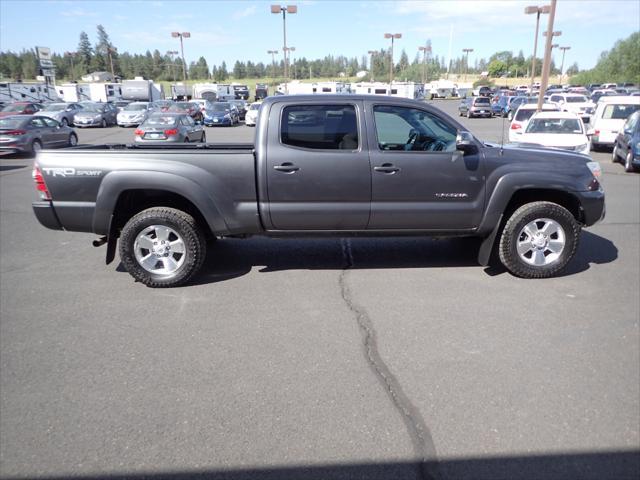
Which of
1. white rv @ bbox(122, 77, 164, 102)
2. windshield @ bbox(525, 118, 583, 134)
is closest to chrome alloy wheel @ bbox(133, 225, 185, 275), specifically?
windshield @ bbox(525, 118, 583, 134)

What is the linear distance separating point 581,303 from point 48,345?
4723 mm

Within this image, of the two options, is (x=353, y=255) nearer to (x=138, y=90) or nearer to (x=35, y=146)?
(x=35, y=146)

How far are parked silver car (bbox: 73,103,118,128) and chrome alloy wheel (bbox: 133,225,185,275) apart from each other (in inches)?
1143

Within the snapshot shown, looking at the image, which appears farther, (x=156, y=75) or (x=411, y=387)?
(x=156, y=75)

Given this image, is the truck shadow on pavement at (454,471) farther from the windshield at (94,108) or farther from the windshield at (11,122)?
the windshield at (94,108)

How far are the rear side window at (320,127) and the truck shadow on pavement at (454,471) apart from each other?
3.22 meters

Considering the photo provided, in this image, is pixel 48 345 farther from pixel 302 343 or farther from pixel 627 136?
pixel 627 136

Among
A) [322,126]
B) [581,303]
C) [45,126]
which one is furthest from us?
[45,126]

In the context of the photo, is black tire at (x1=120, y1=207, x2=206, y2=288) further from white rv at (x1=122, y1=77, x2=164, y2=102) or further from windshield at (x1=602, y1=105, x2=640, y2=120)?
white rv at (x1=122, y1=77, x2=164, y2=102)

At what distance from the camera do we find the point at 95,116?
30219 mm

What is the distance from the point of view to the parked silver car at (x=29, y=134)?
1647 cm

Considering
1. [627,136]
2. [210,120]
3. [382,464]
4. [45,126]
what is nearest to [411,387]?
[382,464]

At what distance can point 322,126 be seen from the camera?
5004 millimetres

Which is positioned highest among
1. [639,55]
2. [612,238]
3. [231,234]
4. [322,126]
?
[639,55]
